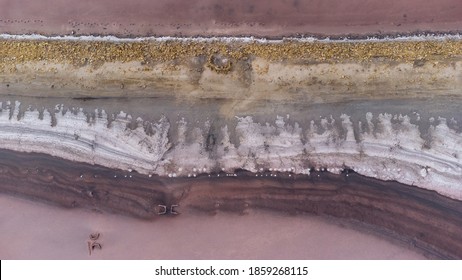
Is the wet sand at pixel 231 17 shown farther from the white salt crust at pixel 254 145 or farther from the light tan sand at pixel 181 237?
the light tan sand at pixel 181 237

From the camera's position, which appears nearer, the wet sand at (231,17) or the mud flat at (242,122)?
the mud flat at (242,122)

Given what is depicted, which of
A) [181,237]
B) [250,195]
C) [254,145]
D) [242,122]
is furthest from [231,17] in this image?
[181,237]

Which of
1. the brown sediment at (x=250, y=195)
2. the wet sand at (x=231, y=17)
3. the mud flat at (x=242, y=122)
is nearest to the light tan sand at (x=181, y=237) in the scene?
the mud flat at (x=242, y=122)

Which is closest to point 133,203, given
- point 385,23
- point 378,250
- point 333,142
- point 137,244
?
point 137,244

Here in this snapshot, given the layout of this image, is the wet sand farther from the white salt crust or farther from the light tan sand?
the light tan sand

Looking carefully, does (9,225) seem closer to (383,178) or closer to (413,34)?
(383,178)

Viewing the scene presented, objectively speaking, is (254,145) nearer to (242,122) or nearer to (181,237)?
(242,122)
